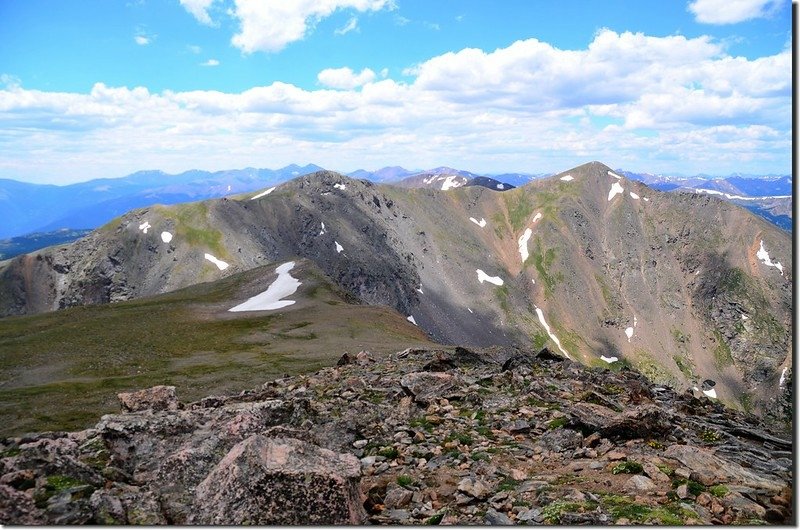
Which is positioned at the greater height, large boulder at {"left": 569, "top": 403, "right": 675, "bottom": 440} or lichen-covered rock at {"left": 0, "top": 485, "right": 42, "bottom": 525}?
lichen-covered rock at {"left": 0, "top": 485, "right": 42, "bottom": 525}

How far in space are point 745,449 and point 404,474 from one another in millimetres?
11315

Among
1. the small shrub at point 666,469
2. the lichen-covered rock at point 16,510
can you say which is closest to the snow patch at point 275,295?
the lichen-covered rock at point 16,510

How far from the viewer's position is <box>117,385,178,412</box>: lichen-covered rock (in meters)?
21.0

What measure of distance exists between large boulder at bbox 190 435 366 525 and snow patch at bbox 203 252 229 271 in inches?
6616

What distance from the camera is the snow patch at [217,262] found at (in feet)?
559

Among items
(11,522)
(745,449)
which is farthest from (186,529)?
(745,449)

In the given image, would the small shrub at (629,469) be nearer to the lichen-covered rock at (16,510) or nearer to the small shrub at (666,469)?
the small shrub at (666,469)

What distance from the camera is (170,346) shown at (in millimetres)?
58781

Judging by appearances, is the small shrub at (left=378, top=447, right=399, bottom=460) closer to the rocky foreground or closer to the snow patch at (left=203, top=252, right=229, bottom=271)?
the rocky foreground

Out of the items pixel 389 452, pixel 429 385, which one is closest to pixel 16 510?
pixel 389 452

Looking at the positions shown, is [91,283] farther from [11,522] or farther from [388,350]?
[11,522]

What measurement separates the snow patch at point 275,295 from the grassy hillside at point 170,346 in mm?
1848

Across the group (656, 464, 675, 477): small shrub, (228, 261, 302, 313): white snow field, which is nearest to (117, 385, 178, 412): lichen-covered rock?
(656, 464, 675, 477): small shrub

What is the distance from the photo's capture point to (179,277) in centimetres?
16675
